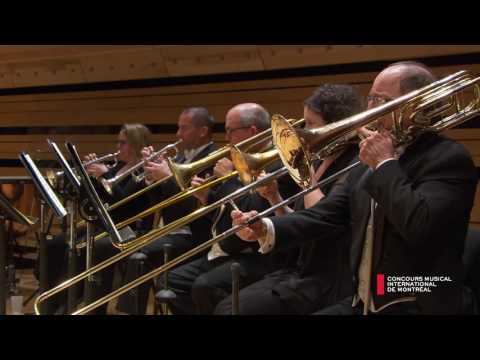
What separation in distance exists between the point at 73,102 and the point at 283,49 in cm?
260

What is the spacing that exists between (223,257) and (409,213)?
1.57m

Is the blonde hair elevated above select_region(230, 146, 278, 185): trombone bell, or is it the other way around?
the blonde hair

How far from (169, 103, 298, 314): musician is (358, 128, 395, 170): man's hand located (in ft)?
3.25

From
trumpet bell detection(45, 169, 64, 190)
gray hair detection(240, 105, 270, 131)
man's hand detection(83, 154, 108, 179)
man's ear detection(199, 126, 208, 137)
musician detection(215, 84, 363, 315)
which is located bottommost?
musician detection(215, 84, 363, 315)

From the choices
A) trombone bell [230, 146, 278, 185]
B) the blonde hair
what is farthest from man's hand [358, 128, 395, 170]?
the blonde hair

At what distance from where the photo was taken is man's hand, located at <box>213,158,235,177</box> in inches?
118

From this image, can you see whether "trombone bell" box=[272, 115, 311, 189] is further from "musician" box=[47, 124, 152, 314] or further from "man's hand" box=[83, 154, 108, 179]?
"man's hand" box=[83, 154, 108, 179]

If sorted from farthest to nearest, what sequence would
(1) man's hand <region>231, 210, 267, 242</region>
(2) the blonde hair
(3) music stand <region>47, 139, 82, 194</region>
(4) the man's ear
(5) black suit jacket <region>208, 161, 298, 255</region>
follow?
(2) the blonde hair → (4) the man's ear → (5) black suit jacket <region>208, 161, 298, 255</region> → (3) music stand <region>47, 139, 82, 194</region> → (1) man's hand <region>231, 210, 267, 242</region>

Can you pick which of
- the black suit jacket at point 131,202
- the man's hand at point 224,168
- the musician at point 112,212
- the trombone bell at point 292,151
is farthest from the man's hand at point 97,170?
the trombone bell at point 292,151

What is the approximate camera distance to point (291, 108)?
4574 mm

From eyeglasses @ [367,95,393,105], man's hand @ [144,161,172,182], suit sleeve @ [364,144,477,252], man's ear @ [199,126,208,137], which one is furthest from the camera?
man's ear @ [199,126,208,137]

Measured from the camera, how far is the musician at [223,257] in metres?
2.98

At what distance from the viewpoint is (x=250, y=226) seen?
2311mm

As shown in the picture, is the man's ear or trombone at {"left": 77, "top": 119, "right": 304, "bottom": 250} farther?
the man's ear
